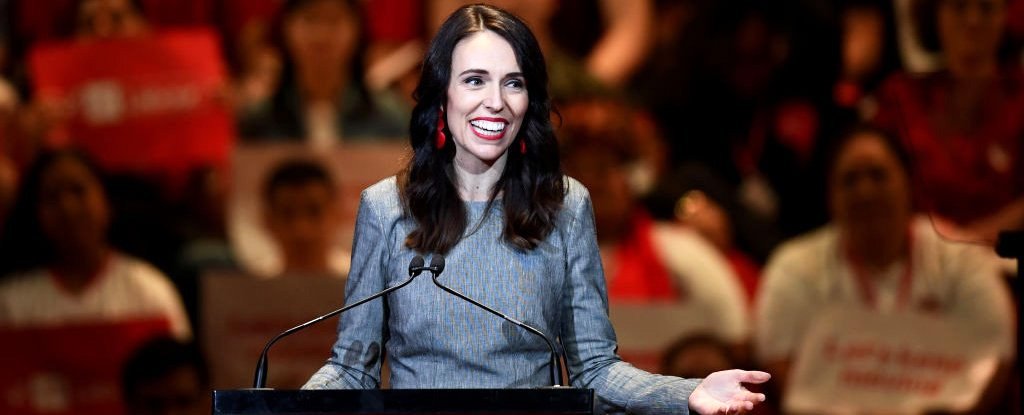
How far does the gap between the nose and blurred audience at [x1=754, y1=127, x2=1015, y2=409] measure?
2998 mm

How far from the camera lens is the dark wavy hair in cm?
208

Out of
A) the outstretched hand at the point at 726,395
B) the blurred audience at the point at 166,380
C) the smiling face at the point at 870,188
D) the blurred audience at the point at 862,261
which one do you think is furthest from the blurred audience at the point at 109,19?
the outstretched hand at the point at 726,395

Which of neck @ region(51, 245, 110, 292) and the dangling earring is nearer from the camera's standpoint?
the dangling earring

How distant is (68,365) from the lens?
200 inches

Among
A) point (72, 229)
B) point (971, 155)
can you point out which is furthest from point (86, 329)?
Answer: point (971, 155)

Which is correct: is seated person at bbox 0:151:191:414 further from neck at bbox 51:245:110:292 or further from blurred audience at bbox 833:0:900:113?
blurred audience at bbox 833:0:900:113

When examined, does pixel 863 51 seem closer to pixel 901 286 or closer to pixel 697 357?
pixel 901 286

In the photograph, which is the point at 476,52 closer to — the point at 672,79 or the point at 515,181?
the point at 515,181

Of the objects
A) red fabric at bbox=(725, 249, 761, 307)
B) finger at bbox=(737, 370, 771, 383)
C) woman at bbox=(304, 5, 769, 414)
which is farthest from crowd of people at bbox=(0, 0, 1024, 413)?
finger at bbox=(737, 370, 771, 383)

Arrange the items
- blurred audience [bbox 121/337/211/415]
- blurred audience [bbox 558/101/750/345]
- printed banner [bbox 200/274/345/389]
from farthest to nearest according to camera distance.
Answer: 1. printed banner [bbox 200/274/345/389]
2. blurred audience [bbox 558/101/750/345]
3. blurred audience [bbox 121/337/211/415]

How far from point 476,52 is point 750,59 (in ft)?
10.4

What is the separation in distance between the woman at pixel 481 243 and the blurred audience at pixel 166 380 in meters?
2.63

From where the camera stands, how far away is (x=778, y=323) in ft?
16.1

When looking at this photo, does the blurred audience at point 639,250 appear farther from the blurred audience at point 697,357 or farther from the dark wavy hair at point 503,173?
the dark wavy hair at point 503,173
